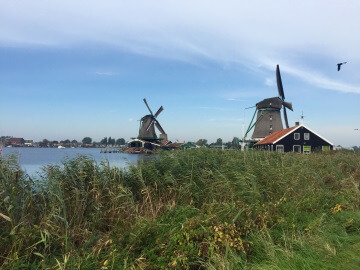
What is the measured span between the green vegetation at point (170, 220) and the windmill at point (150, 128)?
57729 mm

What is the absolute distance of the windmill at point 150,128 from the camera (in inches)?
2583

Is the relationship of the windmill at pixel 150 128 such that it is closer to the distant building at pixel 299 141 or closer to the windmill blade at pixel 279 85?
the windmill blade at pixel 279 85

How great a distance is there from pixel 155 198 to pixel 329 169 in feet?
23.4

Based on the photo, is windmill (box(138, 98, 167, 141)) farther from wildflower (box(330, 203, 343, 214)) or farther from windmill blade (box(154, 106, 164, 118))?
Answer: wildflower (box(330, 203, 343, 214))

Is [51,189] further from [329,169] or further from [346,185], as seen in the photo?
[329,169]

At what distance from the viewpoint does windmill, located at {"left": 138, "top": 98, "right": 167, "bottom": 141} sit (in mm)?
65613

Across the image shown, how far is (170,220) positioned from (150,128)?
2439 inches

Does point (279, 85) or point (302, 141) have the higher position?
point (279, 85)

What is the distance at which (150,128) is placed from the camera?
66.6 meters

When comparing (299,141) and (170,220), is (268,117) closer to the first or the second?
(299,141)

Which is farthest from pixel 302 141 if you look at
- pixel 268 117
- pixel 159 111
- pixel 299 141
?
pixel 159 111

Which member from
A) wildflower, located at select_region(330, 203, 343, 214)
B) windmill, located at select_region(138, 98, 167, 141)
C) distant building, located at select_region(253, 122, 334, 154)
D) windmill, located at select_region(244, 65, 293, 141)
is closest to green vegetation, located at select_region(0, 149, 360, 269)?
wildflower, located at select_region(330, 203, 343, 214)

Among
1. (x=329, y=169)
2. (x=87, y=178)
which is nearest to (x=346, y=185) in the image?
(x=329, y=169)

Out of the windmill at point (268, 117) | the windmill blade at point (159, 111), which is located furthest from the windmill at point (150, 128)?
the windmill at point (268, 117)
